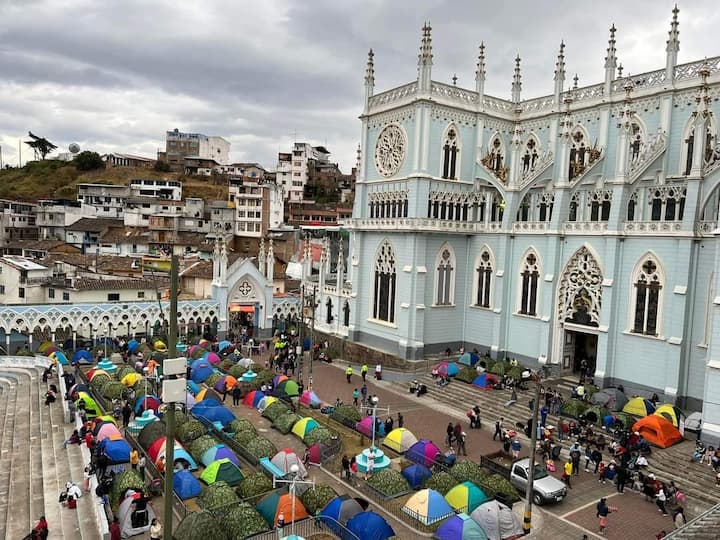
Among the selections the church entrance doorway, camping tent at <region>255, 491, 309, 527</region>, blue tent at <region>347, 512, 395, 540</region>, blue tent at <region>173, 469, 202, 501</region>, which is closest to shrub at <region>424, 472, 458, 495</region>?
blue tent at <region>347, 512, 395, 540</region>

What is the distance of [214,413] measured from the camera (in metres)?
24.3

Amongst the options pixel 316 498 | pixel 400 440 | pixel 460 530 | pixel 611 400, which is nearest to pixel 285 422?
pixel 400 440

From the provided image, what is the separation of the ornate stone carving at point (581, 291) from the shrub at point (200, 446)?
20.6 metres

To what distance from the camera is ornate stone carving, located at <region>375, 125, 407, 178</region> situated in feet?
119

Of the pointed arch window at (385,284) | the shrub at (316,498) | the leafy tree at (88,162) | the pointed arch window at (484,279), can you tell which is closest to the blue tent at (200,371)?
the pointed arch window at (385,284)

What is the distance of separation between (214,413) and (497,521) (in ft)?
43.5

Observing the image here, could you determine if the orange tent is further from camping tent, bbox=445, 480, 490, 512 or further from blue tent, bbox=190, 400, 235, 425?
blue tent, bbox=190, 400, 235, 425

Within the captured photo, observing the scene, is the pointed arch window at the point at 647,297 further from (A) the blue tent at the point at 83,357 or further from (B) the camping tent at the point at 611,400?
(A) the blue tent at the point at 83,357

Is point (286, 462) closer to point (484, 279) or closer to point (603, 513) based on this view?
point (603, 513)

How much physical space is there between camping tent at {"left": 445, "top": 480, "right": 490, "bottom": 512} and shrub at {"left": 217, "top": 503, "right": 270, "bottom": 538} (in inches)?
229

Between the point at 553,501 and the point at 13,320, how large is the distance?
34632mm

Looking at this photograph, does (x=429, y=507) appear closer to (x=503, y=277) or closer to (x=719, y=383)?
(x=719, y=383)

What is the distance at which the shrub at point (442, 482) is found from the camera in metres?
18.3

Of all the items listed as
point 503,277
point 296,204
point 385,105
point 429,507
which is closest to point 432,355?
point 503,277
